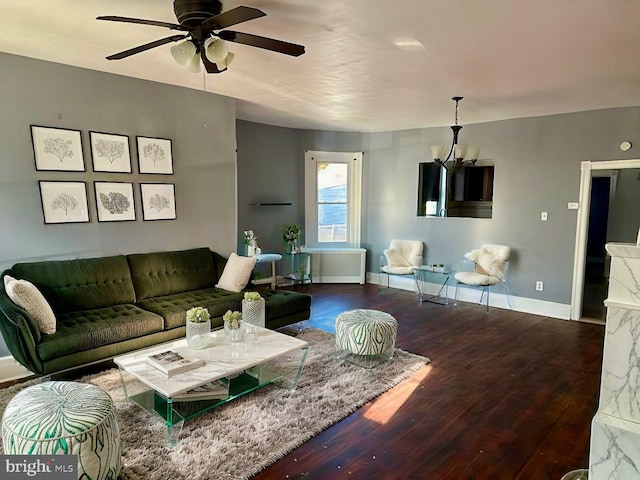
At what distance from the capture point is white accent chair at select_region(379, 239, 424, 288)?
20.5ft

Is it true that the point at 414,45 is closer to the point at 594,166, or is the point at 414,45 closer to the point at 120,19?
the point at 120,19

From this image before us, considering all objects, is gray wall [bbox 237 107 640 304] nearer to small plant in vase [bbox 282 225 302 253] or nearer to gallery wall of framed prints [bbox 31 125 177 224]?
small plant in vase [bbox 282 225 302 253]

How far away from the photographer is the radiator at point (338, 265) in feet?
22.5

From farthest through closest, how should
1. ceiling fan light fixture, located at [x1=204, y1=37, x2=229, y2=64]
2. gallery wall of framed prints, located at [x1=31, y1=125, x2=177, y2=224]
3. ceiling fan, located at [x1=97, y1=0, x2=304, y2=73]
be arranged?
gallery wall of framed prints, located at [x1=31, y1=125, x2=177, y2=224] → ceiling fan light fixture, located at [x1=204, y1=37, x2=229, y2=64] → ceiling fan, located at [x1=97, y1=0, x2=304, y2=73]

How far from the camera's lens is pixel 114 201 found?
392 cm

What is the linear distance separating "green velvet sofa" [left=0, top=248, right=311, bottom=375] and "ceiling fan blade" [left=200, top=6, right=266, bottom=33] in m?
2.29

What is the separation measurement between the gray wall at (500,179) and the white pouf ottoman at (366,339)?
286 centimetres

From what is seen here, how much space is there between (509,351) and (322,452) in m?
2.47

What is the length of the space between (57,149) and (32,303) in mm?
1411

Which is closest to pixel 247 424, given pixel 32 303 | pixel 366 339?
pixel 366 339

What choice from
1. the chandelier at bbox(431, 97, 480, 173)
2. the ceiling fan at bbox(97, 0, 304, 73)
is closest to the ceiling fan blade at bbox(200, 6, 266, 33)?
the ceiling fan at bbox(97, 0, 304, 73)

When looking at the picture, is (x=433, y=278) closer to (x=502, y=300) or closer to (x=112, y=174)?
(x=502, y=300)

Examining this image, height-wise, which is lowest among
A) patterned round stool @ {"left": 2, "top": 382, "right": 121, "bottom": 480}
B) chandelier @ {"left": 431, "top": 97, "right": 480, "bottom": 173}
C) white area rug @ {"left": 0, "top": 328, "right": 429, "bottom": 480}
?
white area rug @ {"left": 0, "top": 328, "right": 429, "bottom": 480}

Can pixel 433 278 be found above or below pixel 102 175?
below
